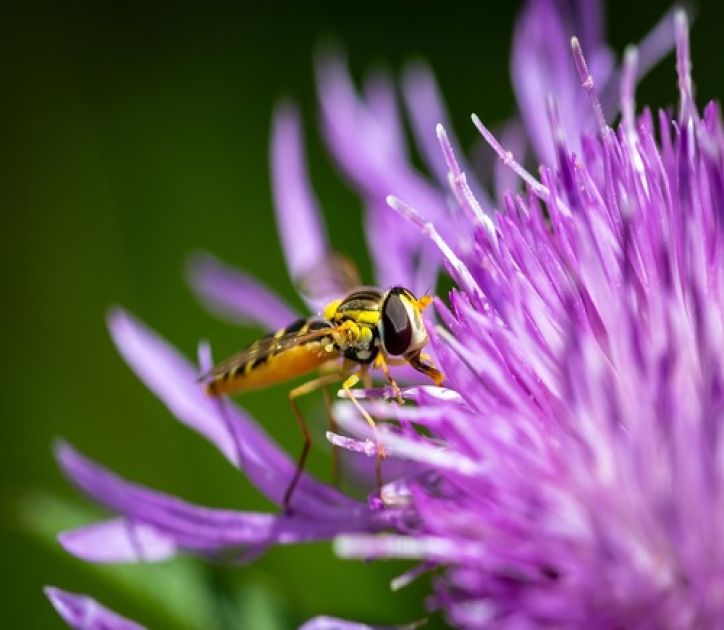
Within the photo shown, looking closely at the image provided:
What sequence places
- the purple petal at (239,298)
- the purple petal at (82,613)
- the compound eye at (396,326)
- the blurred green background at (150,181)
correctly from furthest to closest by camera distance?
the blurred green background at (150,181) < the purple petal at (239,298) < the compound eye at (396,326) < the purple petal at (82,613)

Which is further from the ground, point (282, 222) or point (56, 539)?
point (282, 222)

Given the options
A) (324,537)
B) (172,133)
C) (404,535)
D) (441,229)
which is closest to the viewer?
(404,535)

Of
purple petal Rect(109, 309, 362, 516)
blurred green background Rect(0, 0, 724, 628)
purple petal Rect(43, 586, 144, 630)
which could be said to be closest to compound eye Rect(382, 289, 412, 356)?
purple petal Rect(109, 309, 362, 516)

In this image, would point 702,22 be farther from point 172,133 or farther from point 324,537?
point 324,537

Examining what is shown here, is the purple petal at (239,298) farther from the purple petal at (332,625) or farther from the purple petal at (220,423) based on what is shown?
the purple petal at (332,625)

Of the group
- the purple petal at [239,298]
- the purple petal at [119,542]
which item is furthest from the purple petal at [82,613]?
the purple petal at [239,298]

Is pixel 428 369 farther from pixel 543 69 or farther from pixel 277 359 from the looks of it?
pixel 543 69

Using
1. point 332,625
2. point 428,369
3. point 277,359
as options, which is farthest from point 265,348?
point 332,625

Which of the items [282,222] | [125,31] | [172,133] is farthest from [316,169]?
[282,222]
